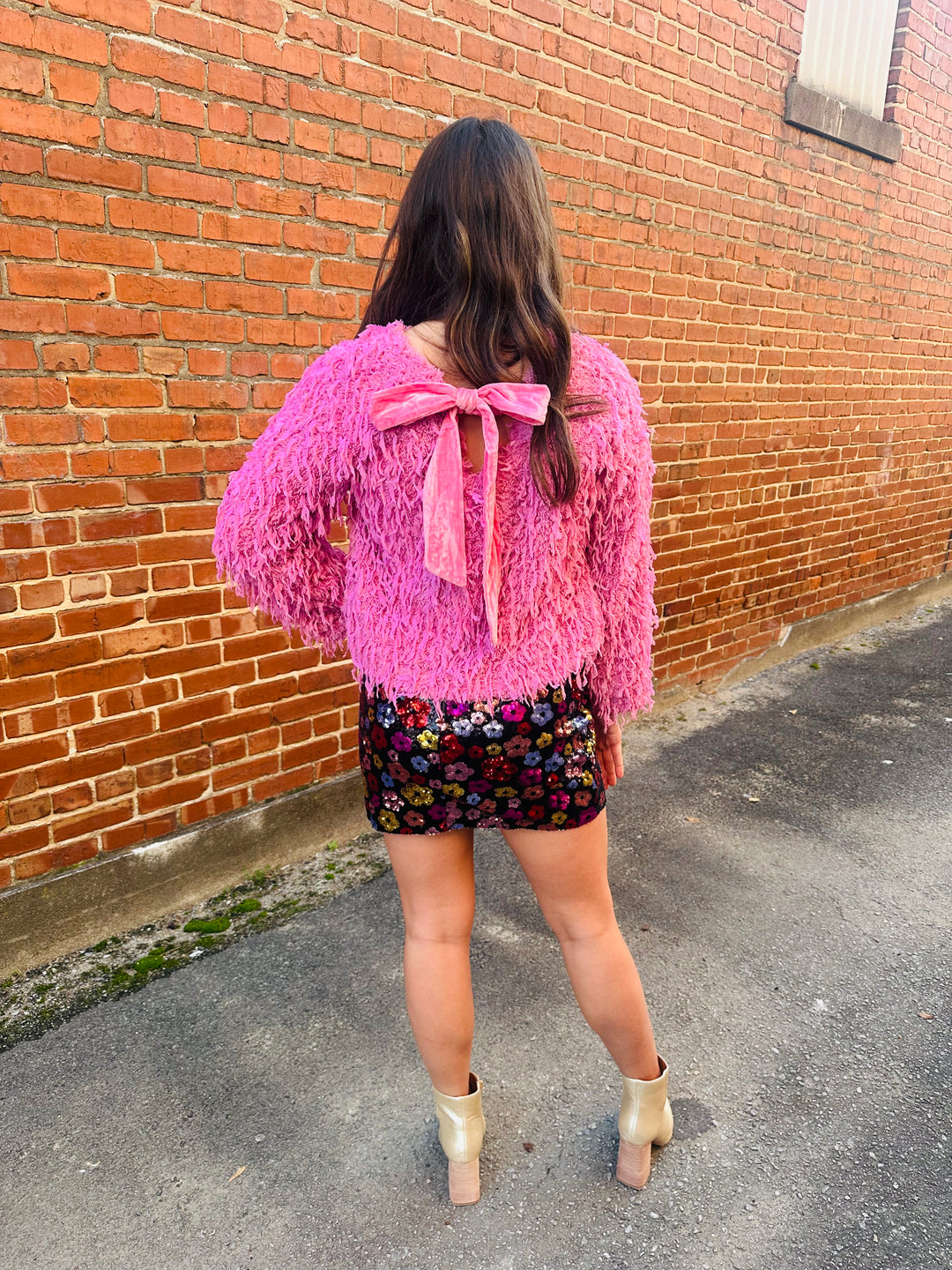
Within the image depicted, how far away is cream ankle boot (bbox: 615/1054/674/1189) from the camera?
1875 mm

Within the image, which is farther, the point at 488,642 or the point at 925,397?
the point at 925,397

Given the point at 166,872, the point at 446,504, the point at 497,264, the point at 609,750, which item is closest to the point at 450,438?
the point at 446,504

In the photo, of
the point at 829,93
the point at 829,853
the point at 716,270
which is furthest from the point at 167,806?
the point at 829,93

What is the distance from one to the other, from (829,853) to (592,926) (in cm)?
191

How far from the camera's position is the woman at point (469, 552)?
4.78 feet

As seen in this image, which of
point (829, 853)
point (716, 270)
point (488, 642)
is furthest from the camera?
point (716, 270)

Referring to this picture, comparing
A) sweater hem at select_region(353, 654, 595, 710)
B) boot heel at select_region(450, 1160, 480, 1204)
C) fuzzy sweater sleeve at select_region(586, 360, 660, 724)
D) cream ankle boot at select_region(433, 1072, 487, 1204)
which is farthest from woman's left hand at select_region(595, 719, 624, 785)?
boot heel at select_region(450, 1160, 480, 1204)

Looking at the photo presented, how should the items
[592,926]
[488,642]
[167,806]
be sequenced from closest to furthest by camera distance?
[488,642] → [592,926] → [167,806]

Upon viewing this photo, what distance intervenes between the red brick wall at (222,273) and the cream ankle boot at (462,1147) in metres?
1.38

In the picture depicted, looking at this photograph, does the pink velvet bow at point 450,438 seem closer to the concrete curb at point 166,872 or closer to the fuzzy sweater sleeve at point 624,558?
the fuzzy sweater sleeve at point 624,558

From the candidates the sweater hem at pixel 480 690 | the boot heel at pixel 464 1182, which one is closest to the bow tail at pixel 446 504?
the sweater hem at pixel 480 690

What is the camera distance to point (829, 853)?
328 cm

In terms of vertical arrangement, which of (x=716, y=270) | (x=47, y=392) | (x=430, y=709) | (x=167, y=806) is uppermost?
(x=716, y=270)

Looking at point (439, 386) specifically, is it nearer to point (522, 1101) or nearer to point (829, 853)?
point (522, 1101)
